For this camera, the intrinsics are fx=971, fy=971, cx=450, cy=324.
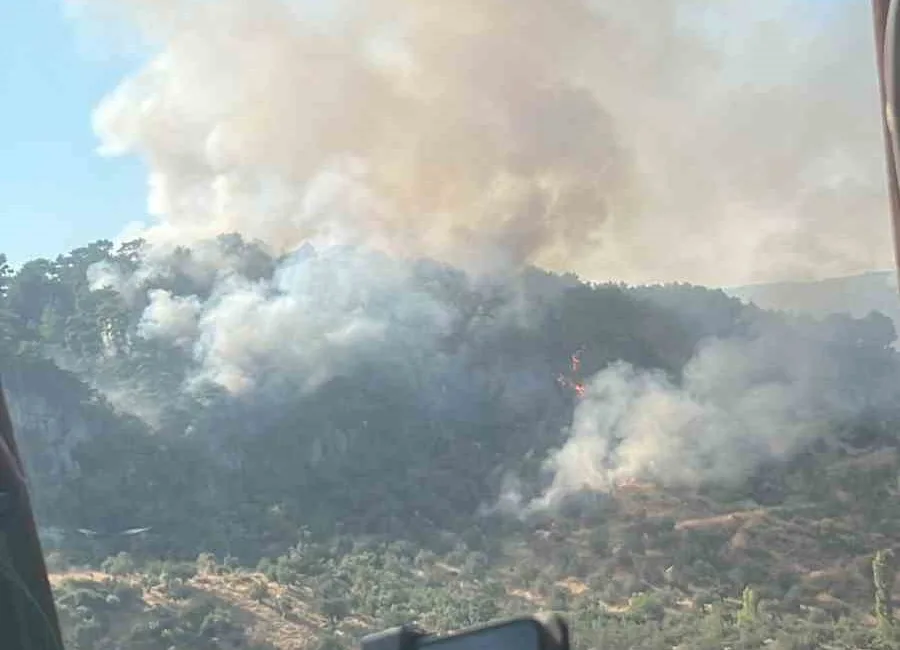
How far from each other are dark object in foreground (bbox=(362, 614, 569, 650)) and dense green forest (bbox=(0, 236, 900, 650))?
2.22 m

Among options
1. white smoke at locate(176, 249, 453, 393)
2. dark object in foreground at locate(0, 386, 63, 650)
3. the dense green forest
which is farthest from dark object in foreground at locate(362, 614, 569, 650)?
white smoke at locate(176, 249, 453, 393)

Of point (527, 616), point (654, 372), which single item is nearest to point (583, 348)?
point (654, 372)

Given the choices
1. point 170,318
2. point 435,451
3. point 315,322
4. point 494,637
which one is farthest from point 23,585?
point 315,322

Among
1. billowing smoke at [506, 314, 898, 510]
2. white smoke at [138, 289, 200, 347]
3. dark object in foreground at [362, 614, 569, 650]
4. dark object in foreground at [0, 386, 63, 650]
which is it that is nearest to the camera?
dark object in foreground at [362, 614, 569, 650]

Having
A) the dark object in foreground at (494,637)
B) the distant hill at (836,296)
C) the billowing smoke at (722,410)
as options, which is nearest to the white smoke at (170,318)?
the billowing smoke at (722,410)

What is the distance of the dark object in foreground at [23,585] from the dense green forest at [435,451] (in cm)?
157

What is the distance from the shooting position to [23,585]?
1.22m

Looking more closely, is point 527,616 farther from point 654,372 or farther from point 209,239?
point 209,239

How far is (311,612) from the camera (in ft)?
9.88

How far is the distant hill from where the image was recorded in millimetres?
3416

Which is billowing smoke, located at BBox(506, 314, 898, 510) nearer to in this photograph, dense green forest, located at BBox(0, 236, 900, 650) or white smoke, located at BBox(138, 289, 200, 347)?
dense green forest, located at BBox(0, 236, 900, 650)

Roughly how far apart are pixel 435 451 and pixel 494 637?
2980mm

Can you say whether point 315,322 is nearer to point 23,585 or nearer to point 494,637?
point 23,585

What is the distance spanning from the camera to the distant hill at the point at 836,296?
3416mm
